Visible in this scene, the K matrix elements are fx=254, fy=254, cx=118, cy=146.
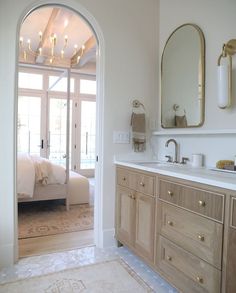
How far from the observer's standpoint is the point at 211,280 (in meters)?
1.49

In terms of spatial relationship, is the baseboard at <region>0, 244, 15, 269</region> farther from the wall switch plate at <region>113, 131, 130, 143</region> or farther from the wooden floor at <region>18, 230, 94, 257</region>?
the wall switch plate at <region>113, 131, 130, 143</region>

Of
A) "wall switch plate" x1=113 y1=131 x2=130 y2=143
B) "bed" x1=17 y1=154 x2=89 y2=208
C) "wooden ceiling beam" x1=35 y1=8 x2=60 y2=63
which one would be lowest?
"bed" x1=17 y1=154 x2=89 y2=208

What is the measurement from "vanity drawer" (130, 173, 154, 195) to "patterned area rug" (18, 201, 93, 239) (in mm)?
1209

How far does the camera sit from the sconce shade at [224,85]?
6.33ft

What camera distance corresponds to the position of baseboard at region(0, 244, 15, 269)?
2.21 metres

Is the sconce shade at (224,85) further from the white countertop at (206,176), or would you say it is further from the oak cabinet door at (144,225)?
the oak cabinet door at (144,225)

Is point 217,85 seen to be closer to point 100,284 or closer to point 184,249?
point 184,249

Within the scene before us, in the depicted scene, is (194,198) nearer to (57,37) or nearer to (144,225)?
(144,225)

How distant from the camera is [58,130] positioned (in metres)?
5.03

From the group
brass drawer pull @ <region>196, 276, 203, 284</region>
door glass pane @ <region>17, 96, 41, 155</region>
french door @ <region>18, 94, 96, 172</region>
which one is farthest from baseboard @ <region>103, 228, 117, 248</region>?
door glass pane @ <region>17, 96, 41, 155</region>

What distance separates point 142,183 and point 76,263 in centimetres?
94

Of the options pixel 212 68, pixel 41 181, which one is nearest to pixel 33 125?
pixel 41 181

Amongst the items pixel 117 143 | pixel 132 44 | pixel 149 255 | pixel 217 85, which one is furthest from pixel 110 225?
pixel 132 44

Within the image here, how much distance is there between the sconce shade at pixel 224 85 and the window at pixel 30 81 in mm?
5395
